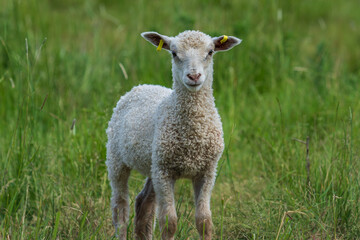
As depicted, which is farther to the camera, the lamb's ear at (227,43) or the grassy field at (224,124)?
the grassy field at (224,124)

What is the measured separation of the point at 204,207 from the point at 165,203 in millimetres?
229

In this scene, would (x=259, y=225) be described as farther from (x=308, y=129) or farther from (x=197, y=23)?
(x=197, y=23)

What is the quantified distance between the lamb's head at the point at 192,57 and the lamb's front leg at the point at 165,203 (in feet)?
1.83

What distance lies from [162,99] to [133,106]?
227 millimetres

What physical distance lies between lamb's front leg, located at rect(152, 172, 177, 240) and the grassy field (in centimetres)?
31

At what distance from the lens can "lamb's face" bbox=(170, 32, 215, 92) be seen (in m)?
3.22

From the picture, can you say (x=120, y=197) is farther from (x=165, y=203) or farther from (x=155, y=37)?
(x=155, y=37)

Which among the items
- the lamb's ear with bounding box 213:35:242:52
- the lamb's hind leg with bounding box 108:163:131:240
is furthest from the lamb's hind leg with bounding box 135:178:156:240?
the lamb's ear with bounding box 213:35:242:52

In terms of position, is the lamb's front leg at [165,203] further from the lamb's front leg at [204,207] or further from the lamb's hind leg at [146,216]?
the lamb's hind leg at [146,216]

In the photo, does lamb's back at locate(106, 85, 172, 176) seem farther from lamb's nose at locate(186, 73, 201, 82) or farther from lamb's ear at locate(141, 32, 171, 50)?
lamb's nose at locate(186, 73, 201, 82)

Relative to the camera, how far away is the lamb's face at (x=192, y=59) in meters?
3.22

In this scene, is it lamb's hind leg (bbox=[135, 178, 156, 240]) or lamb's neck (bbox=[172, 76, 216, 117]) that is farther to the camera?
lamb's hind leg (bbox=[135, 178, 156, 240])

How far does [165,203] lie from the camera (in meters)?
3.36

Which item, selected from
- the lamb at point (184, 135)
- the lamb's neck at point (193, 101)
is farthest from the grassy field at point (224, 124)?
the lamb's neck at point (193, 101)
